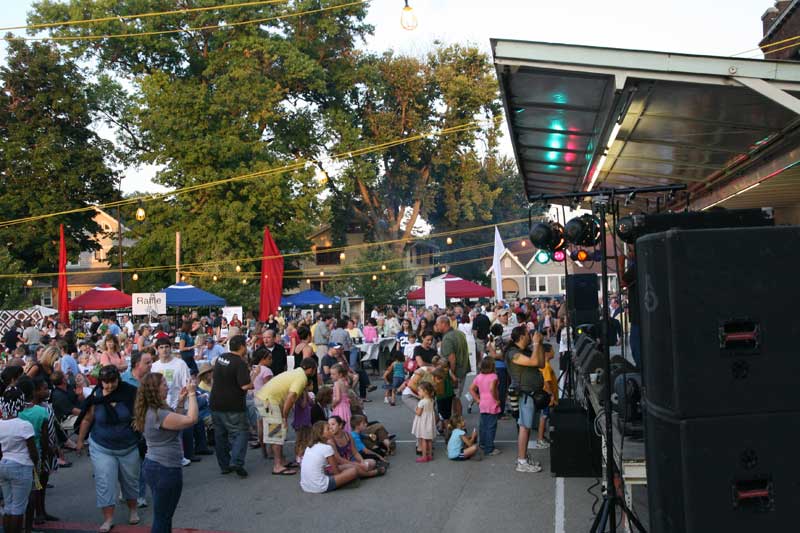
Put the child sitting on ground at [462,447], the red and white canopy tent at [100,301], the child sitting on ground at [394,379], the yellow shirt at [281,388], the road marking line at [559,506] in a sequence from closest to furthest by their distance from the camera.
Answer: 1. the road marking line at [559,506]
2. the yellow shirt at [281,388]
3. the child sitting on ground at [462,447]
4. the child sitting on ground at [394,379]
5. the red and white canopy tent at [100,301]

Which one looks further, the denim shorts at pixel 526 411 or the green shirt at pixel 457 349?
the green shirt at pixel 457 349

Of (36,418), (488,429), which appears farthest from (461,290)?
(36,418)

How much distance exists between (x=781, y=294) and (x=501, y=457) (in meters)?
7.95

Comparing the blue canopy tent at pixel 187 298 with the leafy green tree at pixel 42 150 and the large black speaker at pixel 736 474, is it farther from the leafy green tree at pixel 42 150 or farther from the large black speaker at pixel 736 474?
the large black speaker at pixel 736 474

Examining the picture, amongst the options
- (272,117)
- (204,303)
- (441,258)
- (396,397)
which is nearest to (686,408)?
(396,397)

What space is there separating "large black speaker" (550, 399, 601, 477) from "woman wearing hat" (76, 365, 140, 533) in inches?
181

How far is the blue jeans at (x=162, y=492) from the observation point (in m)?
6.39

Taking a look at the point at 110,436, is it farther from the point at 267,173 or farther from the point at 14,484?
the point at 267,173

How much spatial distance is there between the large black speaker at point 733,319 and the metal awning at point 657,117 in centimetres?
400

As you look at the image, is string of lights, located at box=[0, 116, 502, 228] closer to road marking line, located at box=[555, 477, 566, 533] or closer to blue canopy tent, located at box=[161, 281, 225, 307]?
blue canopy tent, located at box=[161, 281, 225, 307]

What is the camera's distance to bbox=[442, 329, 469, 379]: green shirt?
12789 millimetres

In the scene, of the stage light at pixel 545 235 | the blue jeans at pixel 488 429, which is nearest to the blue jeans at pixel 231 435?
the blue jeans at pixel 488 429

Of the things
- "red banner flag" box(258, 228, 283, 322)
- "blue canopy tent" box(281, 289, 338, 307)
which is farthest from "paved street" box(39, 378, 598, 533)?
"blue canopy tent" box(281, 289, 338, 307)

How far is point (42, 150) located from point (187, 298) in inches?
783
